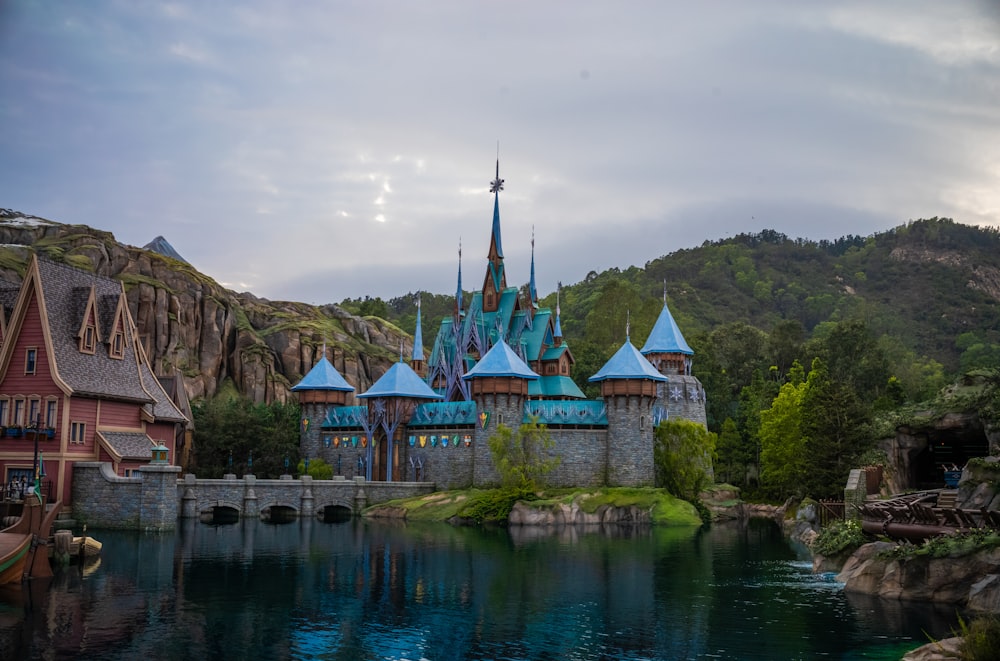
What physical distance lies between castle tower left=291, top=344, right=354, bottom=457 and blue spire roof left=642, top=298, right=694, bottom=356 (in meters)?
23.1

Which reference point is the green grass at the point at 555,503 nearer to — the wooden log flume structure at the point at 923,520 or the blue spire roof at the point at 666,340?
the blue spire roof at the point at 666,340

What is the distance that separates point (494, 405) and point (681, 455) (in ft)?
39.6

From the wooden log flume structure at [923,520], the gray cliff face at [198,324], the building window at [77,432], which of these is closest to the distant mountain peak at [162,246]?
the gray cliff face at [198,324]

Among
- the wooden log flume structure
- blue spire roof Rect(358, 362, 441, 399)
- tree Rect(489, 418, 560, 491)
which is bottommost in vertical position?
the wooden log flume structure

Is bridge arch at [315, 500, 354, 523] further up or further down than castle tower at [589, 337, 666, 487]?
further down

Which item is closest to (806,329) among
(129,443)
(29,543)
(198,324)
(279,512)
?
(198,324)

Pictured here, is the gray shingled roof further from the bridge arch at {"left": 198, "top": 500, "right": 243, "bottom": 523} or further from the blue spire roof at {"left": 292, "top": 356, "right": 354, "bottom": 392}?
the blue spire roof at {"left": 292, "top": 356, "right": 354, "bottom": 392}

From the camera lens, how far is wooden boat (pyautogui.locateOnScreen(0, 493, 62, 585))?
24938mm


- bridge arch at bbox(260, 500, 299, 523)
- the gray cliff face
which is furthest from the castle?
the gray cliff face

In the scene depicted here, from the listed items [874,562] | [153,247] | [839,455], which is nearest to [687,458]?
[839,455]

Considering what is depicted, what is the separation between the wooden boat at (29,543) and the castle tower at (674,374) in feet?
146

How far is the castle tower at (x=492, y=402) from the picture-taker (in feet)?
185

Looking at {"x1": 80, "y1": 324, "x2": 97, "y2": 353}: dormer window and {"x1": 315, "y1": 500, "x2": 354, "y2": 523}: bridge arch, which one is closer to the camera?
{"x1": 80, "y1": 324, "x2": 97, "y2": 353}: dormer window

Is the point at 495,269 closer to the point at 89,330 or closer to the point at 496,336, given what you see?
the point at 496,336
